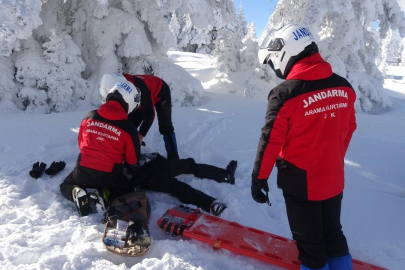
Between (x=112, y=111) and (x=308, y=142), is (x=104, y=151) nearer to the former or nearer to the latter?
(x=112, y=111)

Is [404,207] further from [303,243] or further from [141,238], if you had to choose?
[141,238]

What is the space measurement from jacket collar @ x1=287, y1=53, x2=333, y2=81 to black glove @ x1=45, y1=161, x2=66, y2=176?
3.51 meters

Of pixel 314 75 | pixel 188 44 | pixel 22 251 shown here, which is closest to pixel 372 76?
pixel 314 75

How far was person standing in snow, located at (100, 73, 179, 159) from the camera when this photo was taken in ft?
13.2

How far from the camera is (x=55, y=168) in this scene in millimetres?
4332

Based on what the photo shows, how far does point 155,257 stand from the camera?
2.79 m

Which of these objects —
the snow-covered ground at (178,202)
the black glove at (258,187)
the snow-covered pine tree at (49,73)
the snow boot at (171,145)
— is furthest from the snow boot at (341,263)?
the snow-covered pine tree at (49,73)

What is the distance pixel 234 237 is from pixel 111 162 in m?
1.63

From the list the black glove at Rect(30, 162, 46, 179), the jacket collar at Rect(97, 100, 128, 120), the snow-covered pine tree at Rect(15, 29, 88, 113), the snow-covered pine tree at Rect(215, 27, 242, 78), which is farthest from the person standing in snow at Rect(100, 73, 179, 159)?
the snow-covered pine tree at Rect(215, 27, 242, 78)

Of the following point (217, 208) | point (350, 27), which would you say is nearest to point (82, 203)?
point (217, 208)

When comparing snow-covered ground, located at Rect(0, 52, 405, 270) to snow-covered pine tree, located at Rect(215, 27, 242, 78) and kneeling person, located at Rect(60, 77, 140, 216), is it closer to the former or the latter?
kneeling person, located at Rect(60, 77, 140, 216)

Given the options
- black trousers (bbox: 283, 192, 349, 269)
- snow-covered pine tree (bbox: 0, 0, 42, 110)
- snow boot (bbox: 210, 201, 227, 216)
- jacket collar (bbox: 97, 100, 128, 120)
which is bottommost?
snow boot (bbox: 210, 201, 227, 216)

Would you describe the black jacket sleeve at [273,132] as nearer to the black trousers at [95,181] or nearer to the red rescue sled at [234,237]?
the red rescue sled at [234,237]

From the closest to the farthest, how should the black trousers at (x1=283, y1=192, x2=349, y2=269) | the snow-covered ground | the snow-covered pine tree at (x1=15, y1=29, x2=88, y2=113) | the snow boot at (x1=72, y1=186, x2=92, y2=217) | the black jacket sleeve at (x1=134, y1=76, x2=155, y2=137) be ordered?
the black trousers at (x1=283, y1=192, x2=349, y2=269) < the snow-covered ground < the snow boot at (x1=72, y1=186, x2=92, y2=217) < the black jacket sleeve at (x1=134, y1=76, x2=155, y2=137) < the snow-covered pine tree at (x1=15, y1=29, x2=88, y2=113)
